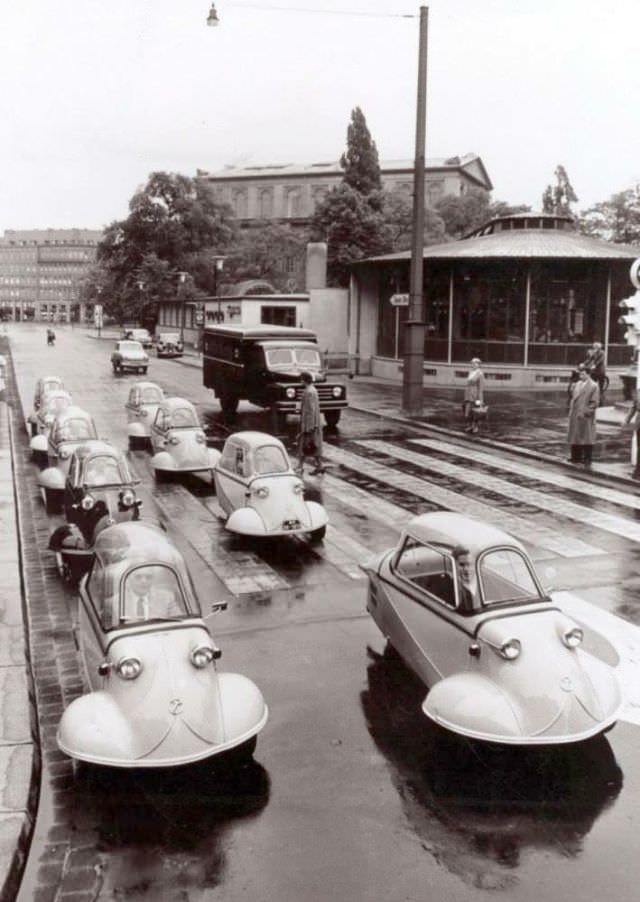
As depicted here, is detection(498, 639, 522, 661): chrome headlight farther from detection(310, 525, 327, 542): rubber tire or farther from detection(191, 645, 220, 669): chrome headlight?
detection(310, 525, 327, 542): rubber tire

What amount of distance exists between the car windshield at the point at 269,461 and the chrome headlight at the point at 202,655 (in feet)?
20.0

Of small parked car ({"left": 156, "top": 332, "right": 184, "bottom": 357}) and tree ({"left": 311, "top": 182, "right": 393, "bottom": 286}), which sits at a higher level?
tree ({"left": 311, "top": 182, "right": 393, "bottom": 286})

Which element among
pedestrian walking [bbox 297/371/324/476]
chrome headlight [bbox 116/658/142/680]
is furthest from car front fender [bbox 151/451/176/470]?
chrome headlight [bbox 116/658/142/680]

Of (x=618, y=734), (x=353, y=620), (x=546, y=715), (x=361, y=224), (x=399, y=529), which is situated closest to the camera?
(x=546, y=715)

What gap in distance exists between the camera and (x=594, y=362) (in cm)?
2555

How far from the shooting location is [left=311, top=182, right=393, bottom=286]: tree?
6919 cm

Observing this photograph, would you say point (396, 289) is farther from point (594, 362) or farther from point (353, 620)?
point (353, 620)

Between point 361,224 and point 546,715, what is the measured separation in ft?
215

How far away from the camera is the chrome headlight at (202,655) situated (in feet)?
22.0

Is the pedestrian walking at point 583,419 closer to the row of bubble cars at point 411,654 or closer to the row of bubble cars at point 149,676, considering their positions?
the row of bubble cars at point 411,654

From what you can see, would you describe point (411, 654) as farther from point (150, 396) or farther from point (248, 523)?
point (150, 396)

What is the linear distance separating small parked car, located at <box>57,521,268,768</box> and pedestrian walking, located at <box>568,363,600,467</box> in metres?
12.4

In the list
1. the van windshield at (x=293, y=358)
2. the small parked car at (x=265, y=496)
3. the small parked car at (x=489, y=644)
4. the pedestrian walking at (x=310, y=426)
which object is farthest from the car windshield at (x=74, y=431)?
the van windshield at (x=293, y=358)

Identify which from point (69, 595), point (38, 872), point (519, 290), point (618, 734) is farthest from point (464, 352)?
point (38, 872)
